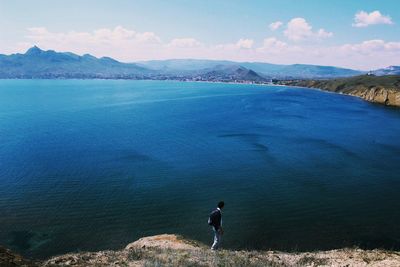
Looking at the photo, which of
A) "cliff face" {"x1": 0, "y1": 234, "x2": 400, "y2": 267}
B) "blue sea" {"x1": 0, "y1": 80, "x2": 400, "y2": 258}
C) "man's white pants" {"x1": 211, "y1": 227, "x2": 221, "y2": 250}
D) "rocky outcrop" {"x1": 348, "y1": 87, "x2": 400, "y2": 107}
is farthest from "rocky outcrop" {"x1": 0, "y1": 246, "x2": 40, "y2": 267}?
"rocky outcrop" {"x1": 348, "y1": 87, "x2": 400, "y2": 107}

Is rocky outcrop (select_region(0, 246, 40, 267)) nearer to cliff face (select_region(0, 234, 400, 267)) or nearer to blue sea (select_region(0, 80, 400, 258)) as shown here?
cliff face (select_region(0, 234, 400, 267))

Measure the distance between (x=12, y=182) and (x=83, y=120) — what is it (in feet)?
163

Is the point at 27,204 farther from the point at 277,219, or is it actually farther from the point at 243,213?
the point at 277,219

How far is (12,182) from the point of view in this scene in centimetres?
3950

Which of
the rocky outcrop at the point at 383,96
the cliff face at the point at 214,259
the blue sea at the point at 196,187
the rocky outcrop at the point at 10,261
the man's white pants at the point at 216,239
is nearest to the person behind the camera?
the rocky outcrop at the point at 10,261

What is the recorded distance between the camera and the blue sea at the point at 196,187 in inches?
1115

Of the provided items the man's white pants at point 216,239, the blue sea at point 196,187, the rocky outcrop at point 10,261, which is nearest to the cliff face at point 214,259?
the rocky outcrop at point 10,261

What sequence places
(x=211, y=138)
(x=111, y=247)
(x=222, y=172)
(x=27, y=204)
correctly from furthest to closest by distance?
(x=211, y=138) → (x=222, y=172) → (x=27, y=204) → (x=111, y=247)

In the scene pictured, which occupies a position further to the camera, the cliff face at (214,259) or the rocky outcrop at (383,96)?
the rocky outcrop at (383,96)

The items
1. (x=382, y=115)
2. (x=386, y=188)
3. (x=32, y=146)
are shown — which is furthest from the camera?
(x=382, y=115)

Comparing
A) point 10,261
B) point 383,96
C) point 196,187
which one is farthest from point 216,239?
A: point 383,96

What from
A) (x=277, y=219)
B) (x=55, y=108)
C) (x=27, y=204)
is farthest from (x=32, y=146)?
(x=55, y=108)

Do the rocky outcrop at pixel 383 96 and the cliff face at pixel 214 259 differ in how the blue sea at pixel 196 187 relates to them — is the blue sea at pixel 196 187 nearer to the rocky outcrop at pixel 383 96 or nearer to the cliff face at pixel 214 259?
the cliff face at pixel 214 259

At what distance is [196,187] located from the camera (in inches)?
1518
